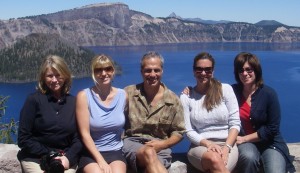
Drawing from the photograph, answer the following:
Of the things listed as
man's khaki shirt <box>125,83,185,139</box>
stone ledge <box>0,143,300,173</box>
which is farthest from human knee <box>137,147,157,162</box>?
stone ledge <box>0,143,300,173</box>

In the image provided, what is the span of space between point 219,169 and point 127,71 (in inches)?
3364

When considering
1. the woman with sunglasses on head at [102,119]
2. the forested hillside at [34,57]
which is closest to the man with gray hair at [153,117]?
the woman with sunglasses on head at [102,119]

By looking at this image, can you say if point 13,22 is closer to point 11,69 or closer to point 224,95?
point 11,69

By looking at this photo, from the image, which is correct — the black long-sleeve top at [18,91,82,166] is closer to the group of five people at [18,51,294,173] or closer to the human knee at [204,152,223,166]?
the group of five people at [18,51,294,173]

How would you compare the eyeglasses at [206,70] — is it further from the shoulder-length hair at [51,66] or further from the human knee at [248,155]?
the shoulder-length hair at [51,66]

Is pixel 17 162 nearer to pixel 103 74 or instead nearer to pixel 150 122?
pixel 103 74

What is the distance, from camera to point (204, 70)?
149 inches

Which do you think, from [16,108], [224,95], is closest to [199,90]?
[224,95]

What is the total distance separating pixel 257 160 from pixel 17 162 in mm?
2177

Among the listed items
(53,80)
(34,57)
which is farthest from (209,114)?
(34,57)

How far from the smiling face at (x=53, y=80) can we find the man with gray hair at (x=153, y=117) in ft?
2.06

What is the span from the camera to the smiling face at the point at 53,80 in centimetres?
338

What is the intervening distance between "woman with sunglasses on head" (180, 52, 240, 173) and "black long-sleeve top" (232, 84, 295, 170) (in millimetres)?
230

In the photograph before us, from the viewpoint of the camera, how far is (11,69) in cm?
10469
